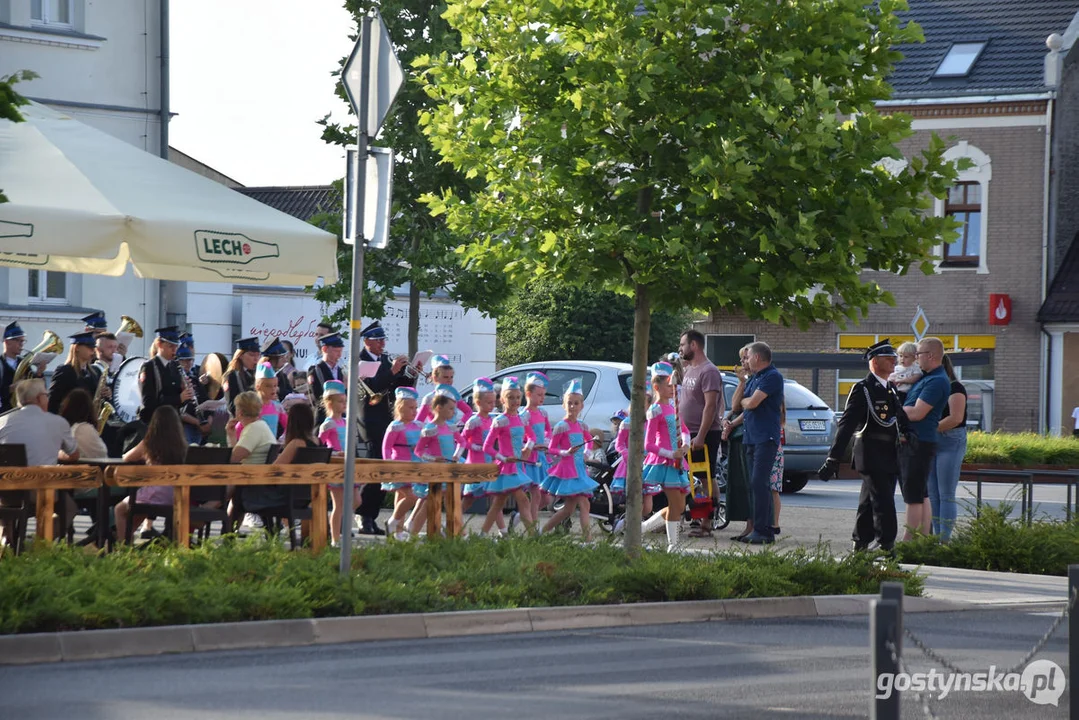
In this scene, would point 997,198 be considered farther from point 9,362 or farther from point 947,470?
point 9,362

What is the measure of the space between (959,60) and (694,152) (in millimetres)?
29347

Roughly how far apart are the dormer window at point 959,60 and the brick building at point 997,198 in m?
0.03

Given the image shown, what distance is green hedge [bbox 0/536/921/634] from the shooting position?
344 inches

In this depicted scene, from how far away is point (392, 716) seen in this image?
684 centimetres

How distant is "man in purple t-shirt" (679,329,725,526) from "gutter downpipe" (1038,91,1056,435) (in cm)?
2307

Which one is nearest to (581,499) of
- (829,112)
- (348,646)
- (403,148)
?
(829,112)

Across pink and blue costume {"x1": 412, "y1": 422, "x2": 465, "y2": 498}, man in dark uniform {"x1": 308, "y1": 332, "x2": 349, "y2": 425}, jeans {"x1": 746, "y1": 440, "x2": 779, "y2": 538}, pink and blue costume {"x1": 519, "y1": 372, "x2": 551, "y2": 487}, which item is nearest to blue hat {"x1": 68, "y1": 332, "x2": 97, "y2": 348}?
man in dark uniform {"x1": 308, "y1": 332, "x2": 349, "y2": 425}

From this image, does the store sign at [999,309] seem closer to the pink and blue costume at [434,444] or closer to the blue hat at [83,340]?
the pink and blue costume at [434,444]

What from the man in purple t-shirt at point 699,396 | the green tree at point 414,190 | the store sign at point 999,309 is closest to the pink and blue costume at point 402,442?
the man in purple t-shirt at point 699,396

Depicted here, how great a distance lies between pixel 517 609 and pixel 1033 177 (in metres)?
30.5

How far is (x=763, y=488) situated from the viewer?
14.6 metres

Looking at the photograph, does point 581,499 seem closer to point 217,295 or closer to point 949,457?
point 949,457

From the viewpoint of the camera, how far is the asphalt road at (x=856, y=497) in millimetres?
20375

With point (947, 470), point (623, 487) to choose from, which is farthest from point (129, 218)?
point (947, 470)
